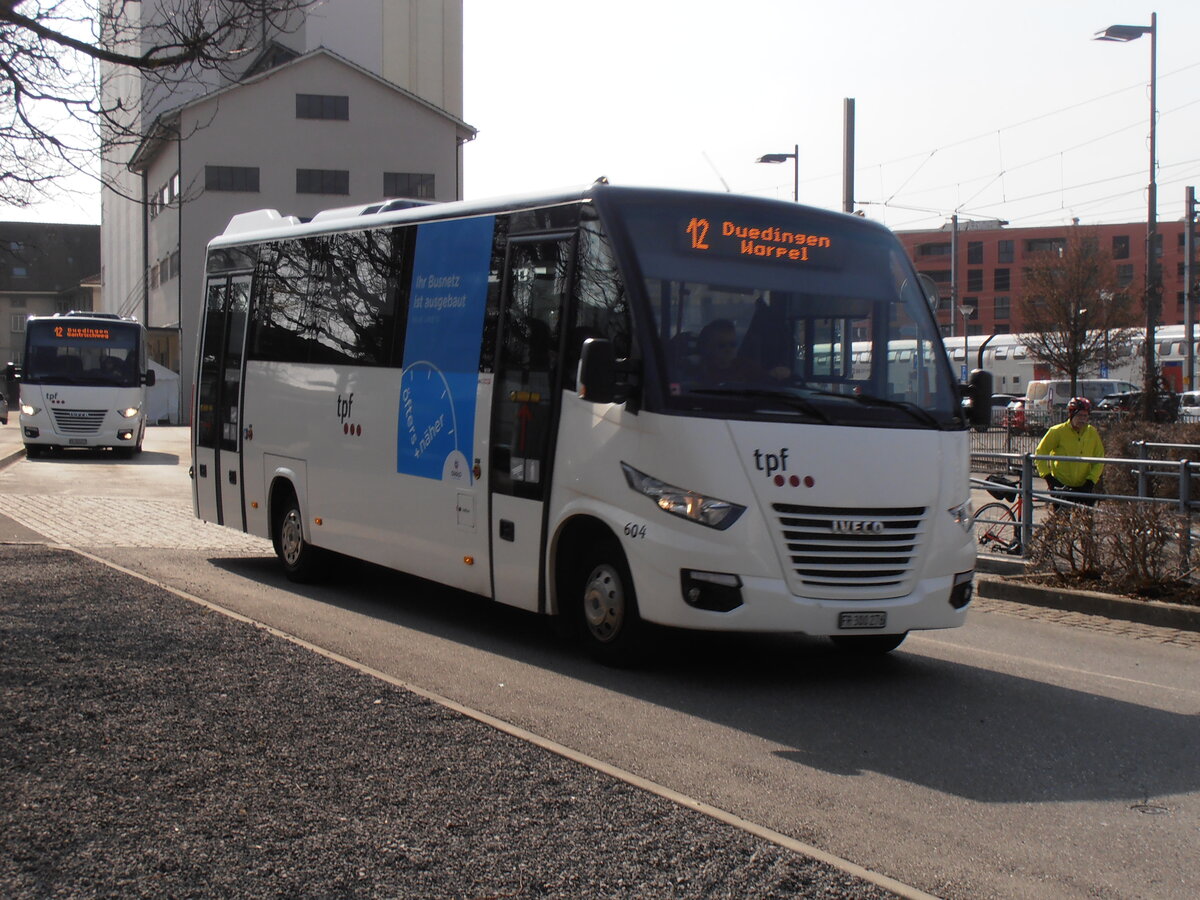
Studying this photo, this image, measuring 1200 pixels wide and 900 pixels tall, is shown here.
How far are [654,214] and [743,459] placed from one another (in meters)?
1.66

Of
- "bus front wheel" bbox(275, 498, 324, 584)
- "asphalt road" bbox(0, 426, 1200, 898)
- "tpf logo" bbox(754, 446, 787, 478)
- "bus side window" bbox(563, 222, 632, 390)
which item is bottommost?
"asphalt road" bbox(0, 426, 1200, 898)

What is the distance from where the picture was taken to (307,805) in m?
5.37

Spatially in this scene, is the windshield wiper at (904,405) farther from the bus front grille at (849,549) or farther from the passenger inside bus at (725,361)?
the bus front grille at (849,549)

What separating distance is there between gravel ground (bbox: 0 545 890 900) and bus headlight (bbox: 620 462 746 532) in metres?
1.81

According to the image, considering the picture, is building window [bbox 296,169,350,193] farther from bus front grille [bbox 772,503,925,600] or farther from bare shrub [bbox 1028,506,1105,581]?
bus front grille [bbox 772,503,925,600]

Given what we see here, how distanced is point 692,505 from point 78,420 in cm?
2694

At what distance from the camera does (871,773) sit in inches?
252

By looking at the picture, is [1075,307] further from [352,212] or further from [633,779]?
[633,779]

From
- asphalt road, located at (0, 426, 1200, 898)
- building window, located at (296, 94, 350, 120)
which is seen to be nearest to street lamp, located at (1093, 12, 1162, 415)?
asphalt road, located at (0, 426, 1200, 898)

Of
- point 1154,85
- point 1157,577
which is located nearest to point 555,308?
point 1157,577

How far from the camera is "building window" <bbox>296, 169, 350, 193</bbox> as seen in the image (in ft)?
208

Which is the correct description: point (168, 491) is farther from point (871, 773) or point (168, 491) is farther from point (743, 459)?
point (871, 773)

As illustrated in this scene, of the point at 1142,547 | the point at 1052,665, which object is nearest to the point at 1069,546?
the point at 1142,547

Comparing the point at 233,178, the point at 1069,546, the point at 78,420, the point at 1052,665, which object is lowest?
the point at 1052,665
